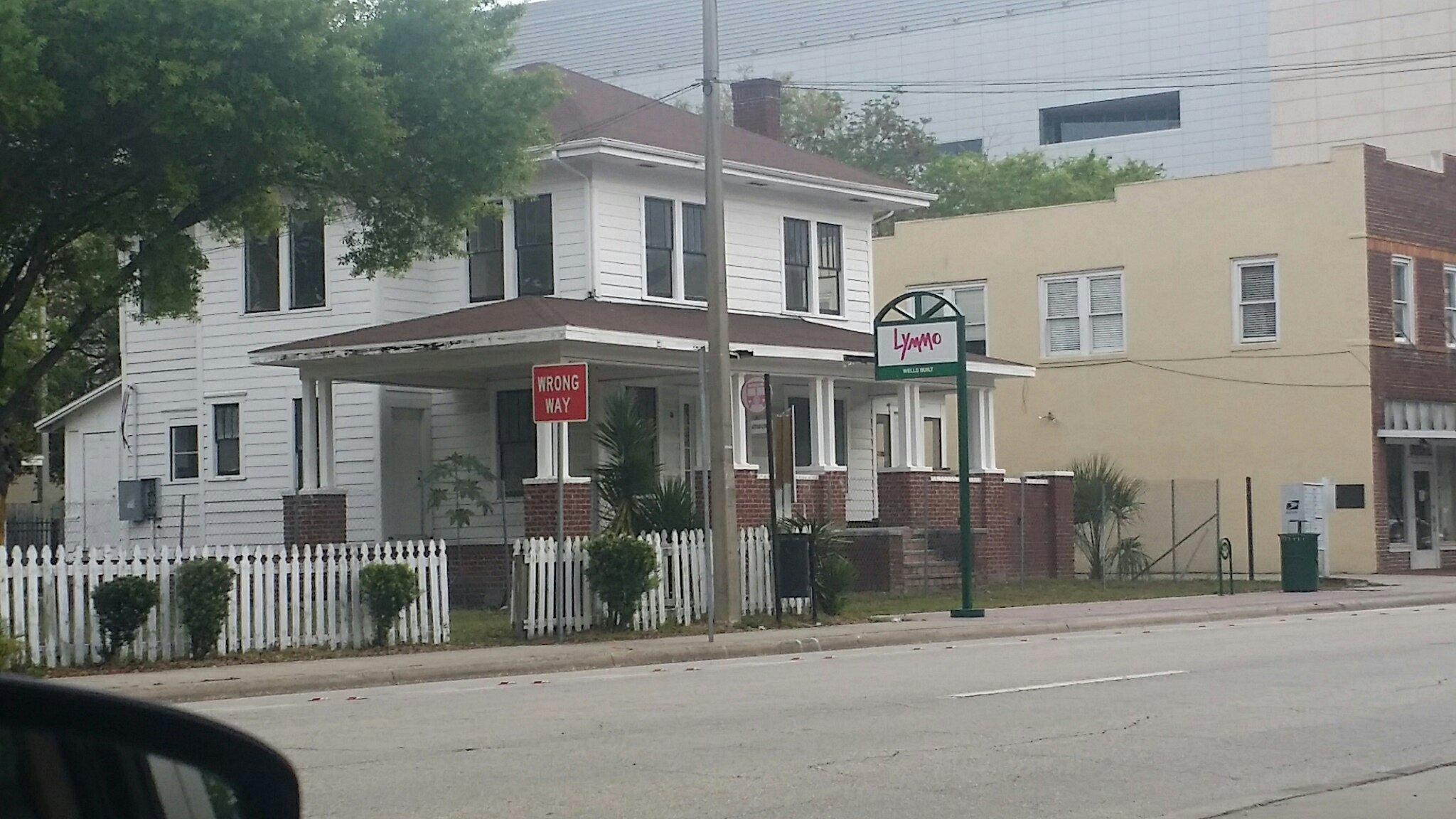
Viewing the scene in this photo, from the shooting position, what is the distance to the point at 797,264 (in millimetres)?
32125

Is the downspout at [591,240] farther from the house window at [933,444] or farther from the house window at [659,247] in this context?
the house window at [933,444]

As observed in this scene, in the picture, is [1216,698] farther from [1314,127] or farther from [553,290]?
[1314,127]

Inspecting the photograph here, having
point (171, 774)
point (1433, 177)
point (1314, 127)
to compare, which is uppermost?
point (1314, 127)

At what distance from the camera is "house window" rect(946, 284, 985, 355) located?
41312mm

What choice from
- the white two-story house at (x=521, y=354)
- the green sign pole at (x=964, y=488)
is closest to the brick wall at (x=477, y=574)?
the white two-story house at (x=521, y=354)

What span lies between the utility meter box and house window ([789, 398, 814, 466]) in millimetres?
11467

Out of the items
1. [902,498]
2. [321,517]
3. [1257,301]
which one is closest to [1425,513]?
[1257,301]

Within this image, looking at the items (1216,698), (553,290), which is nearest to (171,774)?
(1216,698)

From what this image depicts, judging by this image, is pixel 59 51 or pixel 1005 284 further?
pixel 1005 284

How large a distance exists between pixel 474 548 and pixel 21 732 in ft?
88.0

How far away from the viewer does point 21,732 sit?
2.06 meters

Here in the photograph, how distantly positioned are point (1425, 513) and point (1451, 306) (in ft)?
14.4

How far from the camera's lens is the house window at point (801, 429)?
107 feet

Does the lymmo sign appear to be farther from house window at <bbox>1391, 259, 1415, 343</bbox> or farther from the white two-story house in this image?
house window at <bbox>1391, 259, 1415, 343</bbox>
